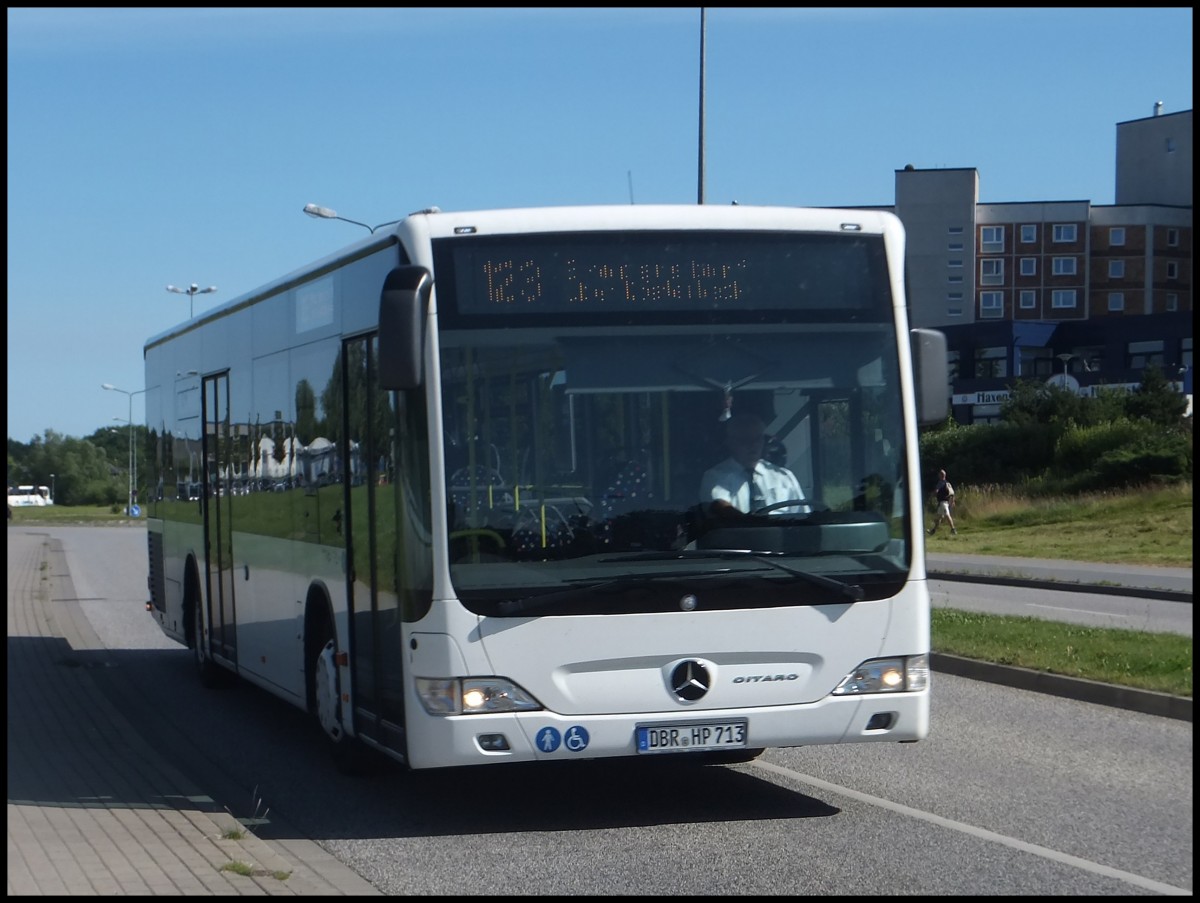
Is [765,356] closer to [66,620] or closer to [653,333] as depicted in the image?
[653,333]

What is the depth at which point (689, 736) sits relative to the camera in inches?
301

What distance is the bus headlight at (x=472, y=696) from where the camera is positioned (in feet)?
24.5

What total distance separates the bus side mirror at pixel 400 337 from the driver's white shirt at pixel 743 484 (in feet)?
4.72

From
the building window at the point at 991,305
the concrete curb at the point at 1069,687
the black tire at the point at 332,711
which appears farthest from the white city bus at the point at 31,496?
the black tire at the point at 332,711

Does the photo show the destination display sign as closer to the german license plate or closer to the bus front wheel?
the german license plate

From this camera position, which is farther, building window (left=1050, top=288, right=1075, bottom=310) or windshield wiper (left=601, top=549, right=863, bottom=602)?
building window (left=1050, top=288, right=1075, bottom=310)

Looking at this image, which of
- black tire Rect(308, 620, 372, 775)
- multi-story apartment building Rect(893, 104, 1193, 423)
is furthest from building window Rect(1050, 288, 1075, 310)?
black tire Rect(308, 620, 372, 775)

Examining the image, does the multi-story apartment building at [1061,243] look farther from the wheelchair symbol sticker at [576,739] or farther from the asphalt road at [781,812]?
the wheelchair symbol sticker at [576,739]

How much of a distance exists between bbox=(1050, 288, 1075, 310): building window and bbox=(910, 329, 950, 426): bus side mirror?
11592 centimetres

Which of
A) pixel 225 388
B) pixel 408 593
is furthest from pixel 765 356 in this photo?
pixel 225 388

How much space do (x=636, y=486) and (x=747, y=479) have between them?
0.53 meters

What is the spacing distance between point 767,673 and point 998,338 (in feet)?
283

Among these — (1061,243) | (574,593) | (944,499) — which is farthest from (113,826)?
(1061,243)

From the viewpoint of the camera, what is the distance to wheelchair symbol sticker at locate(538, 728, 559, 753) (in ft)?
24.7
